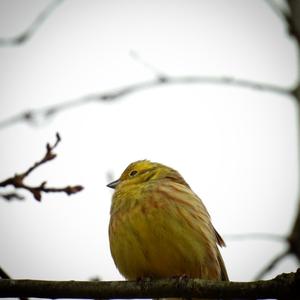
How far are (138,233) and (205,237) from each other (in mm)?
516

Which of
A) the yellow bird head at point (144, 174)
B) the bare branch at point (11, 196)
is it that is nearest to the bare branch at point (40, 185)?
the bare branch at point (11, 196)

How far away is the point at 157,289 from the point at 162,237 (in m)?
0.62

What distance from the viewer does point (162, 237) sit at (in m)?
3.37

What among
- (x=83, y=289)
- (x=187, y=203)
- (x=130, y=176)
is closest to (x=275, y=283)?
(x=83, y=289)

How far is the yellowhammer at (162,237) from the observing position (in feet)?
11.1

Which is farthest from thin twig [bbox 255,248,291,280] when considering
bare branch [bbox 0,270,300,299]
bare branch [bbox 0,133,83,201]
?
bare branch [bbox 0,133,83,201]

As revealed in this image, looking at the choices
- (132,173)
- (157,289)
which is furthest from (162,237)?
(132,173)

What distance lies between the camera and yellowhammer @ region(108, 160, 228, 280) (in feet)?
11.1

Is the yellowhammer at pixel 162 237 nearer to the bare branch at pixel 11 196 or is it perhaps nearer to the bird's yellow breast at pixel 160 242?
the bird's yellow breast at pixel 160 242

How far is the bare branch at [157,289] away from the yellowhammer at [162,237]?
1.90 ft

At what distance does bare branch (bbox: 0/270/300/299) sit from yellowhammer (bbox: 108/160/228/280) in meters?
0.58

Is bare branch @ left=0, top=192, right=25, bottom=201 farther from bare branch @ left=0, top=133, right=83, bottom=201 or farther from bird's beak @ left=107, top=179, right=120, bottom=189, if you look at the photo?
bird's beak @ left=107, top=179, right=120, bottom=189

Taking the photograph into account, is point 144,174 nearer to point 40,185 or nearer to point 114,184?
point 114,184

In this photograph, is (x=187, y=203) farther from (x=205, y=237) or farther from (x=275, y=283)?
(x=275, y=283)
